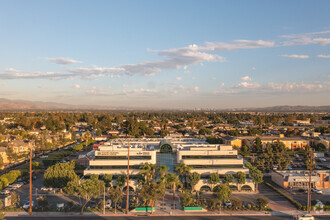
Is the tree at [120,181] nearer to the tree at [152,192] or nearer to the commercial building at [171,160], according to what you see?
the commercial building at [171,160]

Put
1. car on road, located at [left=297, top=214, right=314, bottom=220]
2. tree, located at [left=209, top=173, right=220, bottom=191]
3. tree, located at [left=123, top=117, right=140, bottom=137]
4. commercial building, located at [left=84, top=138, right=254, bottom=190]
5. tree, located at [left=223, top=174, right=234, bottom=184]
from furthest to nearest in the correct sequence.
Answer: tree, located at [left=123, top=117, right=140, bottom=137]
commercial building, located at [left=84, top=138, right=254, bottom=190]
tree, located at [left=223, top=174, right=234, bottom=184]
tree, located at [left=209, top=173, right=220, bottom=191]
car on road, located at [left=297, top=214, right=314, bottom=220]

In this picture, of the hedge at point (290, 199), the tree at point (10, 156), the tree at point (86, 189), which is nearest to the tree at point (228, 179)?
the hedge at point (290, 199)

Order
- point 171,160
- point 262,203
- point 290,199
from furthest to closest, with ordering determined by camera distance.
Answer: point 171,160
point 290,199
point 262,203

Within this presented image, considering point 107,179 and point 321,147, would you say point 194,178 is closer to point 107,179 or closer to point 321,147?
point 107,179

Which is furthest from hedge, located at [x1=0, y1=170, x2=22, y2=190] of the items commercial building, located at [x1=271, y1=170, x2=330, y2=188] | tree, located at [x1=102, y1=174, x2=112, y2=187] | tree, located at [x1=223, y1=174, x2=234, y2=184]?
commercial building, located at [x1=271, y1=170, x2=330, y2=188]

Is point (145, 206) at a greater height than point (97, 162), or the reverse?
point (97, 162)

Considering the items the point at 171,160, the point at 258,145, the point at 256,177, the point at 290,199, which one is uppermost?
the point at 171,160

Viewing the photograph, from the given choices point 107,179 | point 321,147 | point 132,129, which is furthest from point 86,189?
point 132,129

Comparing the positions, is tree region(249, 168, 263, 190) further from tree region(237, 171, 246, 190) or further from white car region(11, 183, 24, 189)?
white car region(11, 183, 24, 189)

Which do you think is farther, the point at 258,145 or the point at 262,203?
the point at 258,145

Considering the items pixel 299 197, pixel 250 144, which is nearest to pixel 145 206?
pixel 299 197

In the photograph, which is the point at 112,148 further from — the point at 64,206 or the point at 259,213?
the point at 259,213
